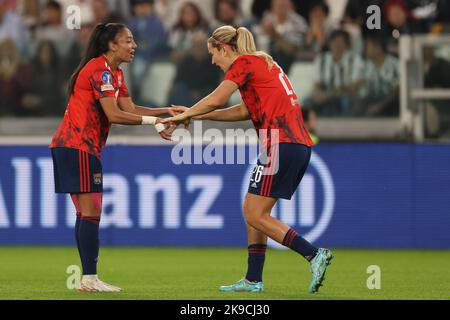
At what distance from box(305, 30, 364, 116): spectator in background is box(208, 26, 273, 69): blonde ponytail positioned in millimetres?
6026

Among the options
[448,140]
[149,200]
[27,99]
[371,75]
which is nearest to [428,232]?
[448,140]

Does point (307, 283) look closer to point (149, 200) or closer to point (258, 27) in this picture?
point (149, 200)

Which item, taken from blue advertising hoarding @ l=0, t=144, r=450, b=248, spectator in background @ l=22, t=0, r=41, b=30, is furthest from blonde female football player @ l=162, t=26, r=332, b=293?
spectator in background @ l=22, t=0, r=41, b=30

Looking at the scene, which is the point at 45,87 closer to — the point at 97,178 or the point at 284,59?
the point at 284,59

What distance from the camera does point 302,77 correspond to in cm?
1532

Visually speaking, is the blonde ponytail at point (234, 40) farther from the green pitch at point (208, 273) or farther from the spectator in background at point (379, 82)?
the spectator in background at point (379, 82)

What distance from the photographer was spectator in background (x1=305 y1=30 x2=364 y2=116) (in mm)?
15227

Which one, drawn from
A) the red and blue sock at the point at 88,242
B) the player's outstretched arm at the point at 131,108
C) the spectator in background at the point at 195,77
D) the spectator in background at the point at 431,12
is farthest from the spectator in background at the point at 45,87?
the red and blue sock at the point at 88,242

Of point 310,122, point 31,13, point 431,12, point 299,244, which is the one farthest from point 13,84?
point 299,244

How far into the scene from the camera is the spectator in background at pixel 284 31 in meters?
15.4

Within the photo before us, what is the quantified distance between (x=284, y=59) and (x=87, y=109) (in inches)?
250

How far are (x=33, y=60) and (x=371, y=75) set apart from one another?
4561 millimetres

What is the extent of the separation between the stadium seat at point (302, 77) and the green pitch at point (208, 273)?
2344 mm

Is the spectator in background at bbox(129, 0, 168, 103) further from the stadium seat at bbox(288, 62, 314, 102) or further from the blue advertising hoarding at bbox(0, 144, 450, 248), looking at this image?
the stadium seat at bbox(288, 62, 314, 102)
